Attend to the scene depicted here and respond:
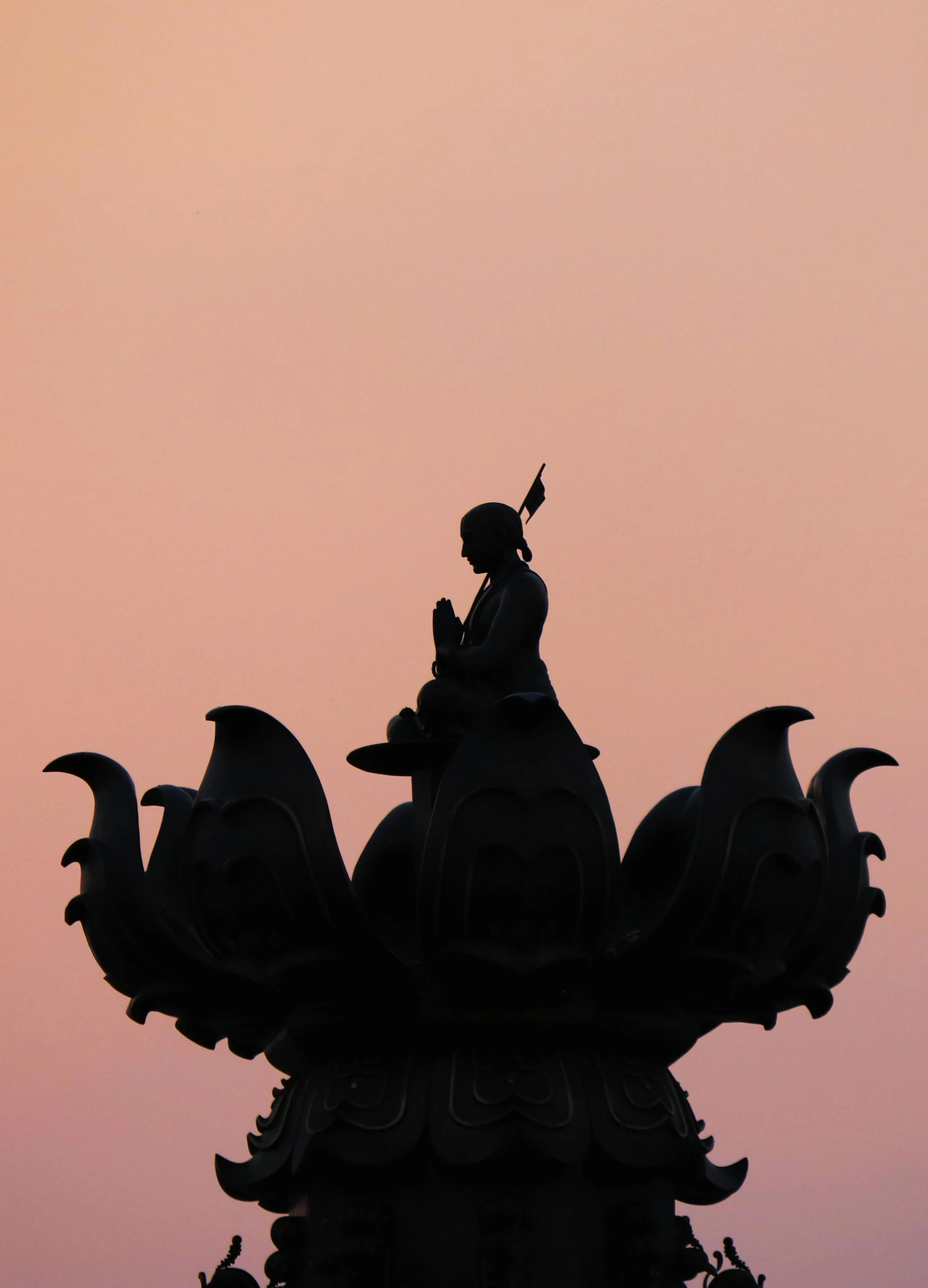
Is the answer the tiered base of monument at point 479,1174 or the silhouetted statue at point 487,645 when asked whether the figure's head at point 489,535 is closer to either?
the silhouetted statue at point 487,645

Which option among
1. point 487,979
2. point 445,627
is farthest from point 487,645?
point 487,979

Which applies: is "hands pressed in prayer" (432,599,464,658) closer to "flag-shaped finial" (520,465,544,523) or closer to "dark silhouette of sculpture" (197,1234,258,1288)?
"flag-shaped finial" (520,465,544,523)

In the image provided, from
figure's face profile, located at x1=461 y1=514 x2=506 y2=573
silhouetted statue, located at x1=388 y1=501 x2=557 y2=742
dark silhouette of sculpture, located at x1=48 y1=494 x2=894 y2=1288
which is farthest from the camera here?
figure's face profile, located at x1=461 y1=514 x2=506 y2=573

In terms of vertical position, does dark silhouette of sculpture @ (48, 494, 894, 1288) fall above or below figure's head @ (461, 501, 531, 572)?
below

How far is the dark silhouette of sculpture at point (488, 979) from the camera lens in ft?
22.1

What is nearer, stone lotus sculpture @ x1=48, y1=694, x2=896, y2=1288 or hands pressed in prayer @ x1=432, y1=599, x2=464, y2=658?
stone lotus sculpture @ x1=48, y1=694, x2=896, y2=1288

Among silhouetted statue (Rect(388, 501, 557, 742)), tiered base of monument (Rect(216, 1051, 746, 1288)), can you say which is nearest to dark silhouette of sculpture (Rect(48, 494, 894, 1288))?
tiered base of monument (Rect(216, 1051, 746, 1288))

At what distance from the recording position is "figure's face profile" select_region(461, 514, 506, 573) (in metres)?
8.00

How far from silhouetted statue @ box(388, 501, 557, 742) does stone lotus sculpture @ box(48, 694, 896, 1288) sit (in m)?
0.25

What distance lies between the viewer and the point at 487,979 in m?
6.77

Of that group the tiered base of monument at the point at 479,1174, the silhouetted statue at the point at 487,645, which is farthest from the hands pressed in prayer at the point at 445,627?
the tiered base of monument at the point at 479,1174

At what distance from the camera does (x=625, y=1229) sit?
700 cm

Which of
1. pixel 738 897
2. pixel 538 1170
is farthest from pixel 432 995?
pixel 738 897

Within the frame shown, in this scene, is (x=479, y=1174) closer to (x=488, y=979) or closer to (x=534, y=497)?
(x=488, y=979)
